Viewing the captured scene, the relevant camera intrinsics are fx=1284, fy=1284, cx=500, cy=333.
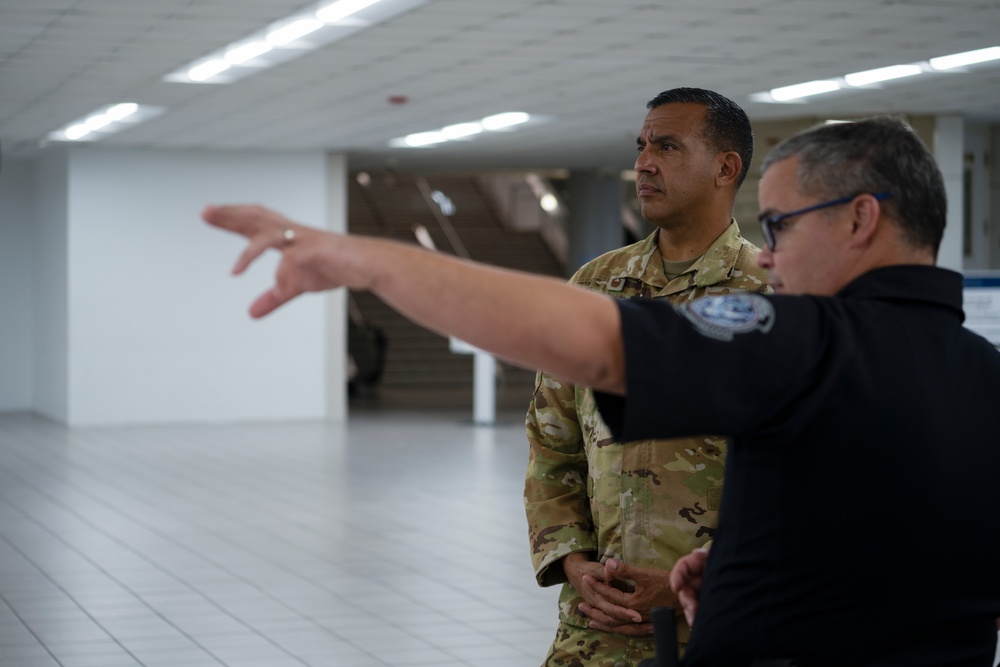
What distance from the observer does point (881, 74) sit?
35.2 ft

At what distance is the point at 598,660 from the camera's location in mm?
2295

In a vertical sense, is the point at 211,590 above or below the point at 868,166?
below

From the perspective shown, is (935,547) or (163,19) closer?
(935,547)

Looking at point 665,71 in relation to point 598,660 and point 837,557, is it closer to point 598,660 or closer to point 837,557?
point 598,660

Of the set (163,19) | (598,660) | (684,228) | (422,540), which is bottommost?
(422,540)

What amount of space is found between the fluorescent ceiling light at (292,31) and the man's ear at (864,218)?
7.50 metres

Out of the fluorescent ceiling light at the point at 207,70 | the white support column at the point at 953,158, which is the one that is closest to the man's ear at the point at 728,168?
the fluorescent ceiling light at the point at 207,70

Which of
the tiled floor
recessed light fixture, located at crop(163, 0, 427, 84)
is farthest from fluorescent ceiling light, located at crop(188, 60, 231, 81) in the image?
the tiled floor

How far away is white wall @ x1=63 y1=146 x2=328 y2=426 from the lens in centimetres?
1523

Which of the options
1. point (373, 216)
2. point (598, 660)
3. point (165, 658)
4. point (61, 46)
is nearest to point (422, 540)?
point (165, 658)

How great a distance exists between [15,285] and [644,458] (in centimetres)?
1641

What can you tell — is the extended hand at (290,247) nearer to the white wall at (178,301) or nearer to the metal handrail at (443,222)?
the white wall at (178,301)

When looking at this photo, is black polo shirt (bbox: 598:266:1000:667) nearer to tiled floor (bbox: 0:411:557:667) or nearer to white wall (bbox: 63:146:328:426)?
tiled floor (bbox: 0:411:557:667)

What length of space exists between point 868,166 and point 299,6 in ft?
22.9
